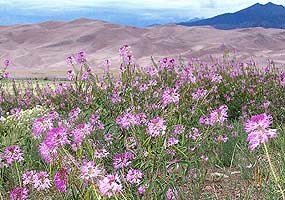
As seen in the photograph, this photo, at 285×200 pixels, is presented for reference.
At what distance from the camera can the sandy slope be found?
65.2 meters

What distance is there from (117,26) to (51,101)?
64.7m

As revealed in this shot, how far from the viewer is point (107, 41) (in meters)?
73.3

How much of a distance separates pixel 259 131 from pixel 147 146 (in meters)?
2.19

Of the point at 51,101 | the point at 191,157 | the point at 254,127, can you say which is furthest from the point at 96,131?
the point at 51,101

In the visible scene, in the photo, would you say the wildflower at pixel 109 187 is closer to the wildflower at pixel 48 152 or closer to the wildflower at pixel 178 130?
the wildflower at pixel 48 152

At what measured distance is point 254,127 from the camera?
Result: 92.9 inches

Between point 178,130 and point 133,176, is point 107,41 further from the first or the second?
point 133,176

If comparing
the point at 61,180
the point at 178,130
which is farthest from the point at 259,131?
the point at 178,130

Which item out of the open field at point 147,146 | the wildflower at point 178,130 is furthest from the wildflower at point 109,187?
the wildflower at point 178,130

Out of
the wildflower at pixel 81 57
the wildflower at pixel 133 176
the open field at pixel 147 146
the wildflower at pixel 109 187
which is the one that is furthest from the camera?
the wildflower at pixel 81 57

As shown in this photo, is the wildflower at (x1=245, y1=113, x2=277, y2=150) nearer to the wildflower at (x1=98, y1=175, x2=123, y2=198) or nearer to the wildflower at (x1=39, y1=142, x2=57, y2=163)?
the wildflower at (x1=98, y1=175, x2=123, y2=198)

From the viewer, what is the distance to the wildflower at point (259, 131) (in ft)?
7.45

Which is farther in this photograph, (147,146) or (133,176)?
(147,146)

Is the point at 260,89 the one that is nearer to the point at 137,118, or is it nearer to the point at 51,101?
the point at 51,101
